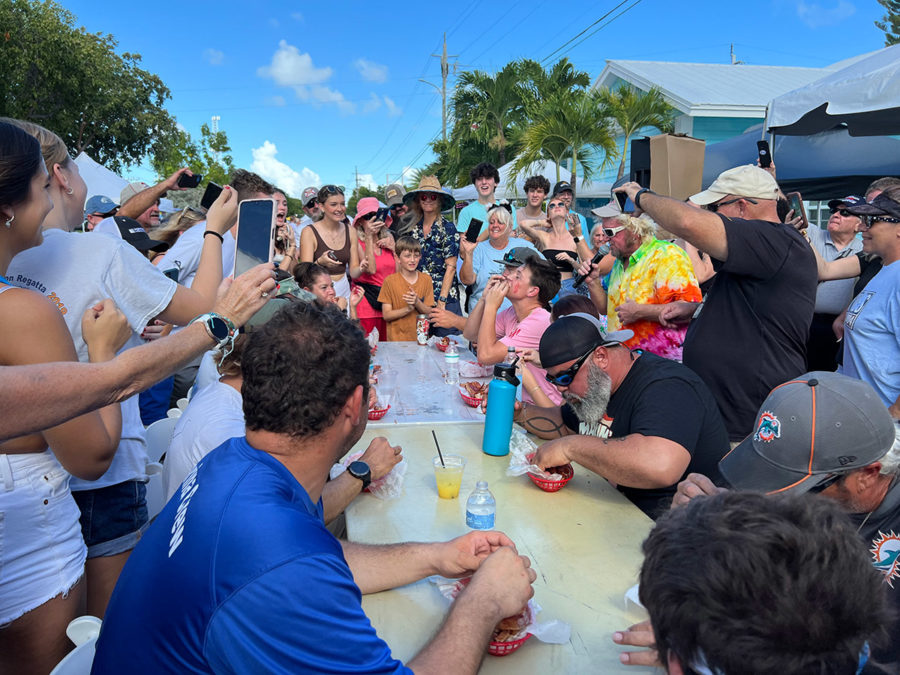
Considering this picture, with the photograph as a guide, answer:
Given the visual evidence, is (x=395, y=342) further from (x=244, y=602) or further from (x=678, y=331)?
(x=244, y=602)

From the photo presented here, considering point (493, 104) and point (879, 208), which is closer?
point (879, 208)

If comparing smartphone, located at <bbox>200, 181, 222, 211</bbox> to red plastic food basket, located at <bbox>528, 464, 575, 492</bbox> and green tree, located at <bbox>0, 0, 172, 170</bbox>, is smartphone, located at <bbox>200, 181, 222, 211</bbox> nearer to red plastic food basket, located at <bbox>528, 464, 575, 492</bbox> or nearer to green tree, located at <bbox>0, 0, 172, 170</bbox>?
red plastic food basket, located at <bbox>528, 464, 575, 492</bbox>

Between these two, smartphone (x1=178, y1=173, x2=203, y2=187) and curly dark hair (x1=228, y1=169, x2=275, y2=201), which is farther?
curly dark hair (x1=228, y1=169, x2=275, y2=201)

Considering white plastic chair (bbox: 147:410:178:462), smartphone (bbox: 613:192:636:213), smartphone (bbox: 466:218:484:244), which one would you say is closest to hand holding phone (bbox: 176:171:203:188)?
white plastic chair (bbox: 147:410:178:462)

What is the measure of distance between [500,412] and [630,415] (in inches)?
22.5

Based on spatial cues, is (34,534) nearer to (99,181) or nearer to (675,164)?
(675,164)

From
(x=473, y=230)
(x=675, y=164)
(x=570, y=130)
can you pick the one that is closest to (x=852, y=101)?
(x=675, y=164)

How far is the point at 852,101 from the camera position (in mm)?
4375

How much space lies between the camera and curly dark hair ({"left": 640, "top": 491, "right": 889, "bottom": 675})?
73 cm

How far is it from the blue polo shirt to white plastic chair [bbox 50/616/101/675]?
13cm

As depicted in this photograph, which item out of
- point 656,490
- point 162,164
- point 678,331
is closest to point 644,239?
point 678,331

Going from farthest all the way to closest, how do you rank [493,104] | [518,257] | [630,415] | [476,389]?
[493,104], [518,257], [476,389], [630,415]

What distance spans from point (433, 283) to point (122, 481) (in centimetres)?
422

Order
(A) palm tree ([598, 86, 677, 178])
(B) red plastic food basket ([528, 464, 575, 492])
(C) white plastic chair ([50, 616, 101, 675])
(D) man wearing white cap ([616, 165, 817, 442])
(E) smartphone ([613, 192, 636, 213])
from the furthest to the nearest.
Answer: (A) palm tree ([598, 86, 677, 178]) < (E) smartphone ([613, 192, 636, 213]) < (D) man wearing white cap ([616, 165, 817, 442]) < (B) red plastic food basket ([528, 464, 575, 492]) < (C) white plastic chair ([50, 616, 101, 675])
